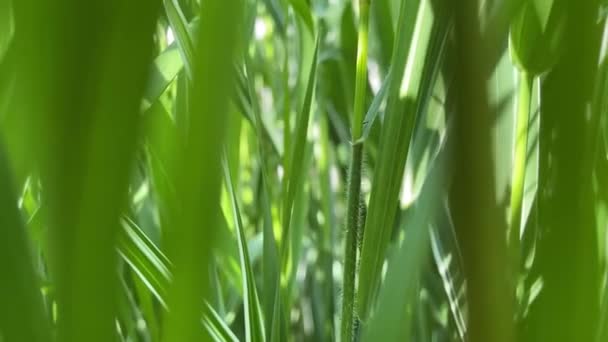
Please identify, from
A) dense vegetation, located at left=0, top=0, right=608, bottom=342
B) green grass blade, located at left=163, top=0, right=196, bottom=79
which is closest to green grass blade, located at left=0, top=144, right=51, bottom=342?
dense vegetation, located at left=0, top=0, right=608, bottom=342

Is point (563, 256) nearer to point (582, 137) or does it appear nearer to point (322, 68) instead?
point (582, 137)

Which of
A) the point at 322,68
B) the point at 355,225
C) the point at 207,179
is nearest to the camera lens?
the point at 207,179

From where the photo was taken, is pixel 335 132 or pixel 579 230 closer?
pixel 579 230

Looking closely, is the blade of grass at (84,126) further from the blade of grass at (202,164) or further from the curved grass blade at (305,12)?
the curved grass blade at (305,12)

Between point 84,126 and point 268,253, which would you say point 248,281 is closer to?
point 268,253

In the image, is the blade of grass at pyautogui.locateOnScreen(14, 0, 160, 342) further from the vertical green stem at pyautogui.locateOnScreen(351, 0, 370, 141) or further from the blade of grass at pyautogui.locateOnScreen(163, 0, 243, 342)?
the vertical green stem at pyautogui.locateOnScreen(351, 0, 370, 141)

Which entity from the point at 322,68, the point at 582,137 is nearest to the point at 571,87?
the point at 582,137

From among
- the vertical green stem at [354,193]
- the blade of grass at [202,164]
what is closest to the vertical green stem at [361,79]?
the vertical green stem at [354,193]

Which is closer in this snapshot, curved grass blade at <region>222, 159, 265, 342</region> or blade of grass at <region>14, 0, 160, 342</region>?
blade of grass at <region>14, 0, 160, 342</region>

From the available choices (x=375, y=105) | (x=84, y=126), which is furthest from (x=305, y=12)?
(x=84, y=126)
